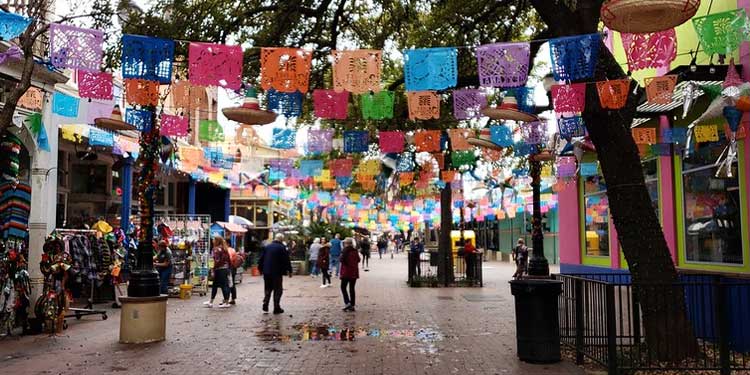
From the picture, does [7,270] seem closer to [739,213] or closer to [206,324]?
[206,324]

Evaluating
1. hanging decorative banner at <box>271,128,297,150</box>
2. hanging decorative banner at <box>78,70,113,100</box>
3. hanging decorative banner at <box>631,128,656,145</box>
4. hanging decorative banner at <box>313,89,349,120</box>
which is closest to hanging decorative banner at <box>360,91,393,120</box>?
hanging decorative banner at <box>313,89,349,120</box>

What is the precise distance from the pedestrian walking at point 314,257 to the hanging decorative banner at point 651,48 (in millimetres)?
18927

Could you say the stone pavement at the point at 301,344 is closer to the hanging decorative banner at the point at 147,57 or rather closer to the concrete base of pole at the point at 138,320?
the concrete base of pole at the point at 138,320

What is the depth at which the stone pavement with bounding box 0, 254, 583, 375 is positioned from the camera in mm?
8453

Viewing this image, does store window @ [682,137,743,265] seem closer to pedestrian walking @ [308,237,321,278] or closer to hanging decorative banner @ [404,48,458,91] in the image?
hanging decorative banner @ [404,48,458,91]

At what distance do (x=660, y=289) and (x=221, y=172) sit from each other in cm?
2231

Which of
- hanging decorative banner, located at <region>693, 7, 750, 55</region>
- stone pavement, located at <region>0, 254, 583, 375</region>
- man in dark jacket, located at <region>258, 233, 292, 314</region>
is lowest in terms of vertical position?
stone pavement, located at <region>0, 254, 583, 375</region>

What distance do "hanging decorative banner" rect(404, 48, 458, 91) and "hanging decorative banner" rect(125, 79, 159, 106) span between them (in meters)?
3.95

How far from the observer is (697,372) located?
7695 millimetres

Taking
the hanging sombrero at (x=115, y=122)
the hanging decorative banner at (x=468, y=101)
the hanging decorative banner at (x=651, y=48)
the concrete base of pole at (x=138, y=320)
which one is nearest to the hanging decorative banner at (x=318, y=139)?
the hanging decorative banner at (x=468, y=101)

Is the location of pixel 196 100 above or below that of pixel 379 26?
below

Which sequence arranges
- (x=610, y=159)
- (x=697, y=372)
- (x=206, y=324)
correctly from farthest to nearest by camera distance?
(x=206, y=324)
(x=610, y=159)
(x=697, y=372)

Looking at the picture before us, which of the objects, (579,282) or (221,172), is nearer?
(579,282)

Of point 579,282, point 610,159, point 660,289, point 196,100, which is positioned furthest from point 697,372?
point 196,100
